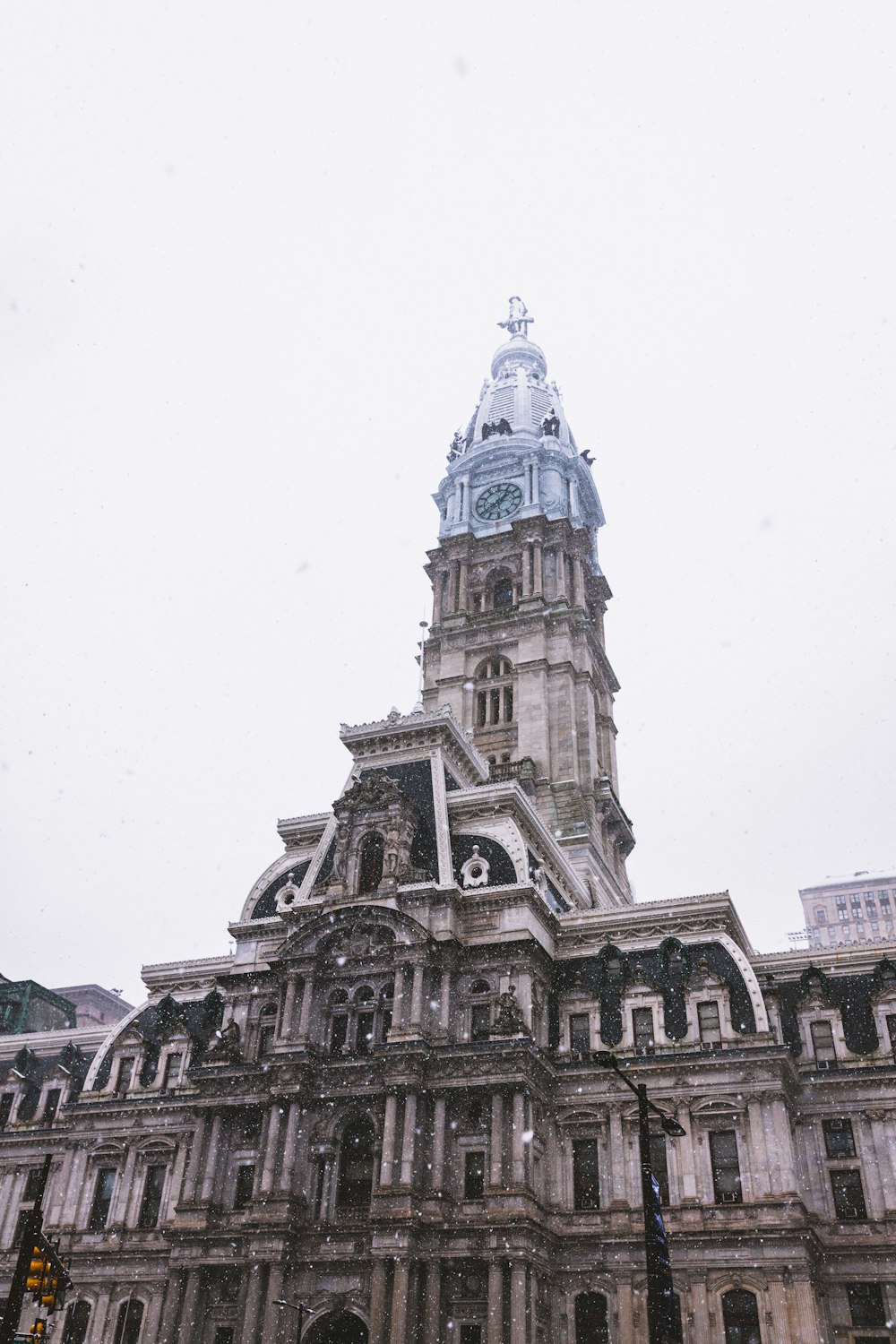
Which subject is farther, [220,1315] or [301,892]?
[301,892]

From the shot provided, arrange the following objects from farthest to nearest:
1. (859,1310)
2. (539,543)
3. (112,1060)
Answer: (539,543)
(112,1060)
(859,1310)

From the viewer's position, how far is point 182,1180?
55.9 m

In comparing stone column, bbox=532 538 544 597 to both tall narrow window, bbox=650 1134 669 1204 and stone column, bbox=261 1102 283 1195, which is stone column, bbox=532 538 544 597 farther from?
stone column, bbox=261 1102 283 1195

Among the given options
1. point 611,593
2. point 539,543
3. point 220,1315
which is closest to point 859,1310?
point 220,1315

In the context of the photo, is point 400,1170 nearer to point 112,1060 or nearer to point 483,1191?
point 483,1191

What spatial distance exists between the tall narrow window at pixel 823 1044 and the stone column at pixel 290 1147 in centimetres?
2350

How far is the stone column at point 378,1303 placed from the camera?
44.6m

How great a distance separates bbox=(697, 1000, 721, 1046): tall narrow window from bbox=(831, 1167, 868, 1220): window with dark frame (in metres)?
7.12

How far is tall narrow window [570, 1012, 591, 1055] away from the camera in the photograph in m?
53.3

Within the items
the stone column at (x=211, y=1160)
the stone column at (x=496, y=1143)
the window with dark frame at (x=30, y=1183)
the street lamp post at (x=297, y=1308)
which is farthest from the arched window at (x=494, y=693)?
the street lamp post at (x=297, y=1308)

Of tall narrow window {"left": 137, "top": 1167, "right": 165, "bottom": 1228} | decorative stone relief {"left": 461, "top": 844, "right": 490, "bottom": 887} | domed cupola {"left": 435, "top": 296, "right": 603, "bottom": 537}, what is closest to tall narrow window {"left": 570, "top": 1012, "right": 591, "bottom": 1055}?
decorative stone relief {"left": 461, "top": 844, "right": 490, "bottom": 887}

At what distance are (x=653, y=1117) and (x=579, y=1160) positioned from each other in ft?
15.7

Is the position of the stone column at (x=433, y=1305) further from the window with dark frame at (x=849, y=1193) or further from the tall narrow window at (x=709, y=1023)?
the window with dark frame at (x=849, y=1193)

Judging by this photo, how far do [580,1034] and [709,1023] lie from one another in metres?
6.29
